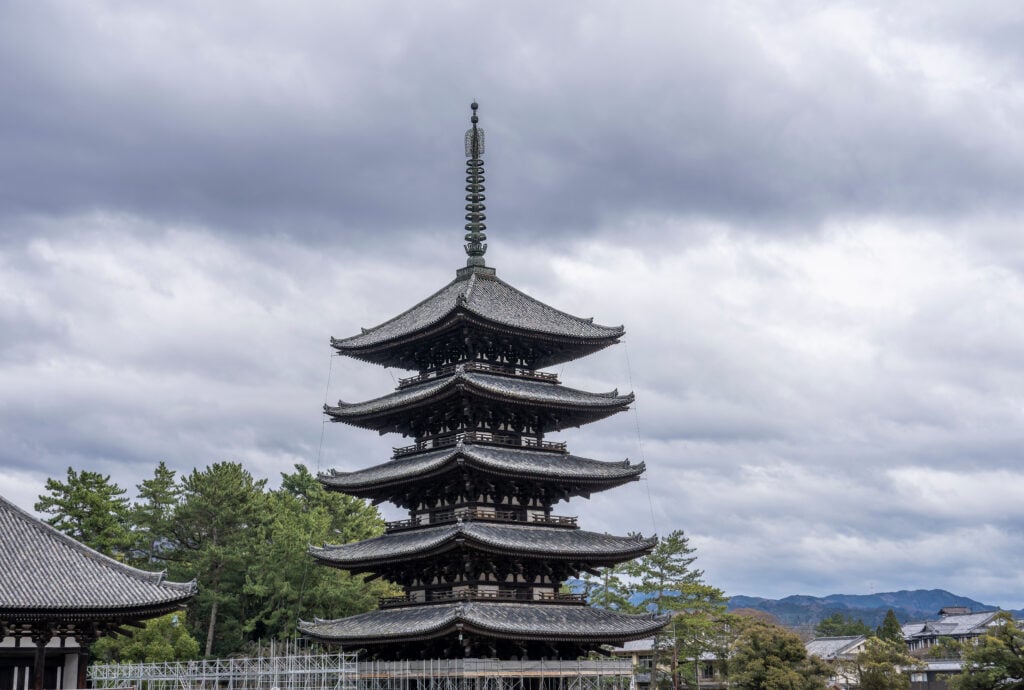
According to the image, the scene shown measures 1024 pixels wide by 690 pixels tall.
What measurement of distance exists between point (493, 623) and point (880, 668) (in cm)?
4089

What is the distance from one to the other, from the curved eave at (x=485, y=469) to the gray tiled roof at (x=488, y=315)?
22.3 ft

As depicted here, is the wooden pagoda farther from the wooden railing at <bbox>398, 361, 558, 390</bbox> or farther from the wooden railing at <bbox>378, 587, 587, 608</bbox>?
the wooden railing at <bbox>398, 361, 558, 390</bbox>

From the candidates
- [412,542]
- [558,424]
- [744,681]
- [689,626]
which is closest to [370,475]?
[412,542]

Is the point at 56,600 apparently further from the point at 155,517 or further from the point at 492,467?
the point at 155,517

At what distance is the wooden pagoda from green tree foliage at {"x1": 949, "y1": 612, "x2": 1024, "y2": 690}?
4769 centimetres

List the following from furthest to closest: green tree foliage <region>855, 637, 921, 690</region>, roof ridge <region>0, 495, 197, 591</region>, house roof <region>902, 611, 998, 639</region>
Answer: house roof <region>902, 611, 998, 639</region> → green tree foliage <region>855, 637, 921, 690</region> → roof ridge <region>0, 495, 197, 591</region>

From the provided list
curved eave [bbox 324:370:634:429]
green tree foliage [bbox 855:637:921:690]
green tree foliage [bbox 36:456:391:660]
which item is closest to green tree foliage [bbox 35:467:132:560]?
green tree foliage [bbox 36:456:391:660]

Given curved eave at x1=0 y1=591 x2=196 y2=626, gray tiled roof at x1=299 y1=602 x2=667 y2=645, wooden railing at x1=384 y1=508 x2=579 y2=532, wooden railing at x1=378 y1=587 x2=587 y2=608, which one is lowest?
gray tiled roof at x1=299 y1=602 x2=667 y2=645

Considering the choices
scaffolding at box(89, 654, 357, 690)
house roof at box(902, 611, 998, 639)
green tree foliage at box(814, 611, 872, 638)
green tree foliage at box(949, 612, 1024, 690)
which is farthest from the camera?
green tree foliage at box(814, 611, 872, 638)

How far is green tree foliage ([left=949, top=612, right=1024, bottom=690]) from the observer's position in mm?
66000

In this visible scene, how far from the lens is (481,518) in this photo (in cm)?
5506

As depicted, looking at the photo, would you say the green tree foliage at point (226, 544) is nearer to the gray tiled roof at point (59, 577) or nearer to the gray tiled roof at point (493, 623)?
the gray tiled roof at point (493, 623)

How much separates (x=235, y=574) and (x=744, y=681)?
40260 mm

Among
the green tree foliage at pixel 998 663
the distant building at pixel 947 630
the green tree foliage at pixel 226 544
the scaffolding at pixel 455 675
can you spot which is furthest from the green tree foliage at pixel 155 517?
the distant building at pixel 947 630
